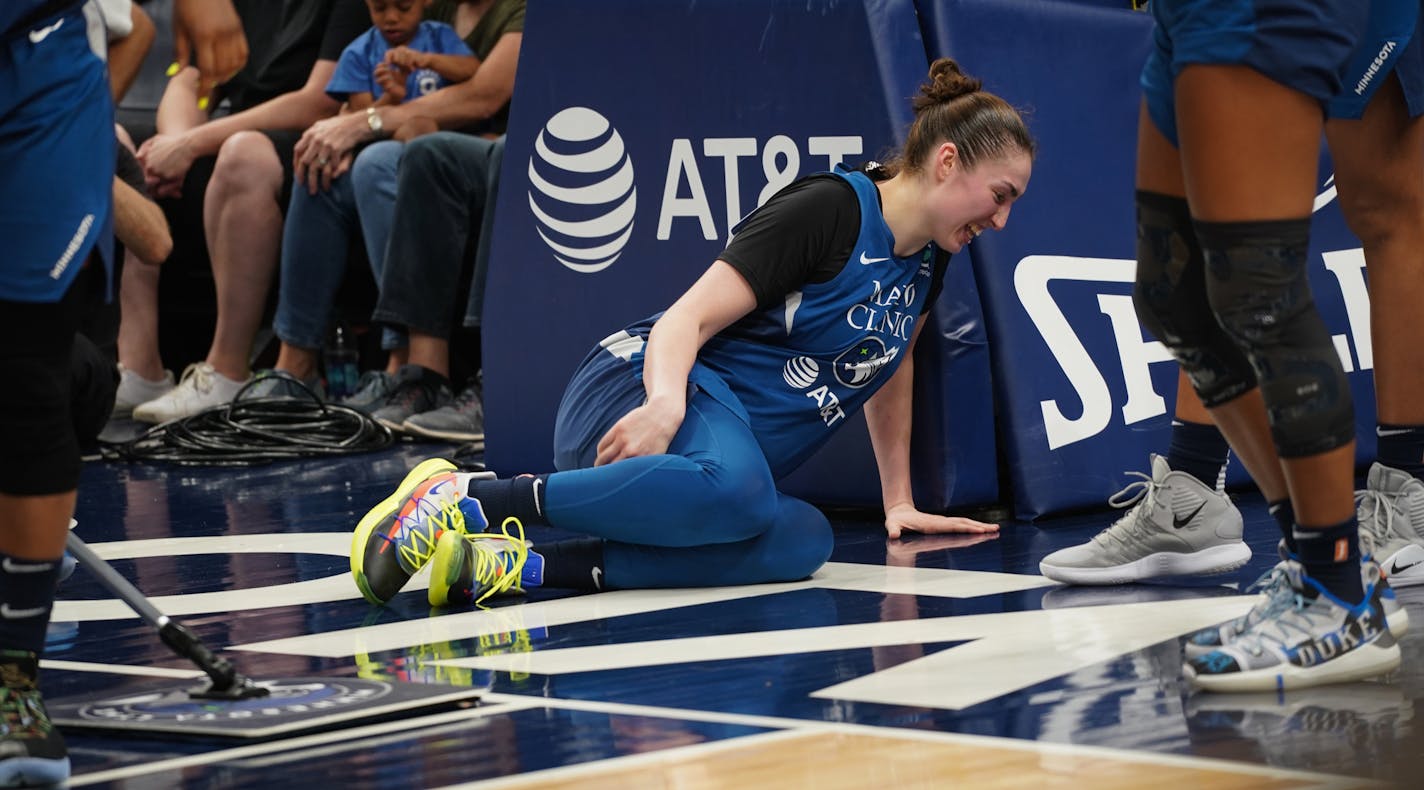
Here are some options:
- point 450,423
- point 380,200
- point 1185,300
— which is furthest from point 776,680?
point 380,200

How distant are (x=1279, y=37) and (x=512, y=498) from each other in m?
1.51

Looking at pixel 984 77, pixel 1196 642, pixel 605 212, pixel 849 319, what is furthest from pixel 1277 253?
pixel 605 212

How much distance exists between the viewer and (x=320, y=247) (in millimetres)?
6152

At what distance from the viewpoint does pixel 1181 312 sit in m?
2.35

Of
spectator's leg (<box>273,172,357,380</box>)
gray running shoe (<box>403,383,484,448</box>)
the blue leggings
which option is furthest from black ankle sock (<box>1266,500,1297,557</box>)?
spectator's leg (<box>273,172,357,380</box>)

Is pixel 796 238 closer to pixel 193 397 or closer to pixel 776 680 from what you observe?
pixel 776 680

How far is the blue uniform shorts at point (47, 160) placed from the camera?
1955 millimetres

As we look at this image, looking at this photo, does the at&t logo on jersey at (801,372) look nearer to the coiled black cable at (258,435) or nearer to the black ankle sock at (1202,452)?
the black ankle sock at (1202,452)

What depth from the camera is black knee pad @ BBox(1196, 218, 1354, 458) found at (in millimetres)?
2113

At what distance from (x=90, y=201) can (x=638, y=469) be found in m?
1.17

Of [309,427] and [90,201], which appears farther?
[309,427]

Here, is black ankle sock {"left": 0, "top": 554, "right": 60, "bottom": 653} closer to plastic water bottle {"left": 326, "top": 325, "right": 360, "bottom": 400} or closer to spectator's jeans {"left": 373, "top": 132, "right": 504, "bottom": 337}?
spectator's jeans {"left": 373, "top": 132, "right": 504, "bottom": 337}

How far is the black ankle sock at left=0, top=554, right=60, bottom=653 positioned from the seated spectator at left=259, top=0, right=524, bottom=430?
3.70 metres

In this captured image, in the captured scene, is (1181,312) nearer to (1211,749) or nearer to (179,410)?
(1211,749)
